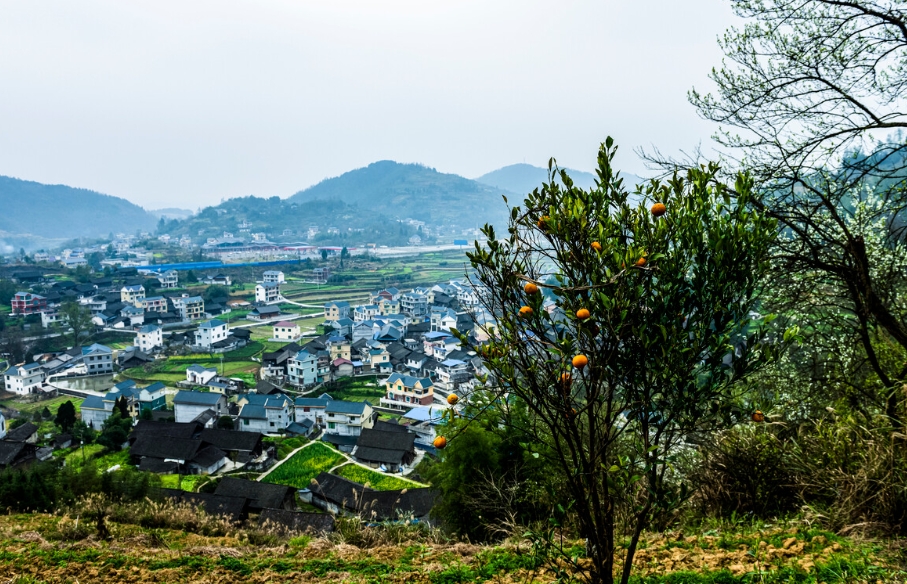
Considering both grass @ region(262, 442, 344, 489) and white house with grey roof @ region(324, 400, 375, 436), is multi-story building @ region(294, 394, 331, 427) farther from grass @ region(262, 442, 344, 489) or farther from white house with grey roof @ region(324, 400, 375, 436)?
grass @ region(262, 442, 344, 489)

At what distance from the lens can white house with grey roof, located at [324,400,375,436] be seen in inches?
835

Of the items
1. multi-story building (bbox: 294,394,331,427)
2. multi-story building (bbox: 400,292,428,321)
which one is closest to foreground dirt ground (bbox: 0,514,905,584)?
multi-story building (bbox: 294,394,331,427)

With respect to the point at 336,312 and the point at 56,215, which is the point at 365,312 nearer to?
the point at 336,312

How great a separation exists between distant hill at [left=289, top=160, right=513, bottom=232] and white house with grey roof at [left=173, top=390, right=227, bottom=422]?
277ft

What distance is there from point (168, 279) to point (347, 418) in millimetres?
36422

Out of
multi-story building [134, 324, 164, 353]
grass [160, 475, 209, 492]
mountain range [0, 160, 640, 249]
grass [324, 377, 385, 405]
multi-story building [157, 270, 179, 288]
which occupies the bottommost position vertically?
grass [324, 377, 385, 405]

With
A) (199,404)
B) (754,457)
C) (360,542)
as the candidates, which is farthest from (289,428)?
(754,457)

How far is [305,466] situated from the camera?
17.7 meters

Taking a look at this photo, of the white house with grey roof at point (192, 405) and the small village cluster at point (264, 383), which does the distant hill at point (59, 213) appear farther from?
the white house with grey roof at point (192, 405)

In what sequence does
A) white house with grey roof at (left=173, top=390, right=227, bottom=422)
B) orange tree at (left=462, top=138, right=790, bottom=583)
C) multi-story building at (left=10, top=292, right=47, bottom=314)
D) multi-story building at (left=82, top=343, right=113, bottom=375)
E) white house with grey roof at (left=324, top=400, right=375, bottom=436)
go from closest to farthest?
orange tree at (left=462, top=138, right=790, bottom=583) → white house with grey roof at (left=324, top=400, right=375, bottom=436) → white house with grey roof at (left=173, top=390, right=227, bottom=422) → multi-story building at (left=82, top=343, right=113, bottom=375) → multi-story building at (left=10, top=292, right=47, bottom=314)

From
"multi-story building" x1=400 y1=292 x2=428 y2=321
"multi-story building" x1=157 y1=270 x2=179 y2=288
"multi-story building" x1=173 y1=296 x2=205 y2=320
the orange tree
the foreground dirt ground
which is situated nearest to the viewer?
the orange tree

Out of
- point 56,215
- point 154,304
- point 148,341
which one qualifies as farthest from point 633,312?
point 56,215

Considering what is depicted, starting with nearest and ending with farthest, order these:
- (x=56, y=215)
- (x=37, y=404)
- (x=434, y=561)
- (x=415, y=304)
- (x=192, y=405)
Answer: (x=434, y=561) → (x=192, y=405) → (x=37, y=404) → (x=415, y=304) → (x=56, y=215)

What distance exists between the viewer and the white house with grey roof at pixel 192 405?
874 inches
